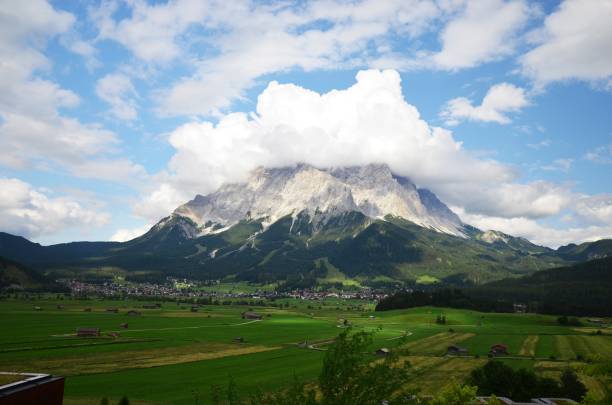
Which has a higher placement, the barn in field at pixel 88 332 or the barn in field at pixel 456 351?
the barn in field at pixel 88 332

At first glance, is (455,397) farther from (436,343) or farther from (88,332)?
(88,332)

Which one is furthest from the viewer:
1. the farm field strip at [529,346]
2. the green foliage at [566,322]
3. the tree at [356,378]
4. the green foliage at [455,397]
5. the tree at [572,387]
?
the green foliage at [566,322]

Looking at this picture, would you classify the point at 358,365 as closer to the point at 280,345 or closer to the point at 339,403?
the point at 339,403

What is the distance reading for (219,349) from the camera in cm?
10688

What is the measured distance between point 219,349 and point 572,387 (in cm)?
7272

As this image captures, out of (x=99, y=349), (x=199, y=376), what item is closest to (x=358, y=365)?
(x=199, y=376)

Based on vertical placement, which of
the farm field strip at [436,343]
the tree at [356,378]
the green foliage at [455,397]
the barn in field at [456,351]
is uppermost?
the tree at [356,378]

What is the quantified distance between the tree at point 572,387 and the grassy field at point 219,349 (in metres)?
2.64

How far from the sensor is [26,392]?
29.3 m

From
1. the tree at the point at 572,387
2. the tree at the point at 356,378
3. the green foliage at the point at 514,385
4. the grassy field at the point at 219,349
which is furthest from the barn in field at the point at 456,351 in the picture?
the tree at the point at 356,378

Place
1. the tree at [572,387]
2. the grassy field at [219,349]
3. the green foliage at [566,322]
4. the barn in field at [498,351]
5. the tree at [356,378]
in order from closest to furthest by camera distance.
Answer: the tree at [356,378]
the tree at [572,387]
the grassy field at [219,349]
the barn in field at [498,351]
the green foliage at [566,322]

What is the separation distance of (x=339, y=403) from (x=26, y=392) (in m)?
22.1

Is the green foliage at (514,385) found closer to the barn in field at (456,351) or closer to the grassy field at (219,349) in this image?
the grassy field at (219,349)

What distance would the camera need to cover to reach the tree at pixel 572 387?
206 feet
